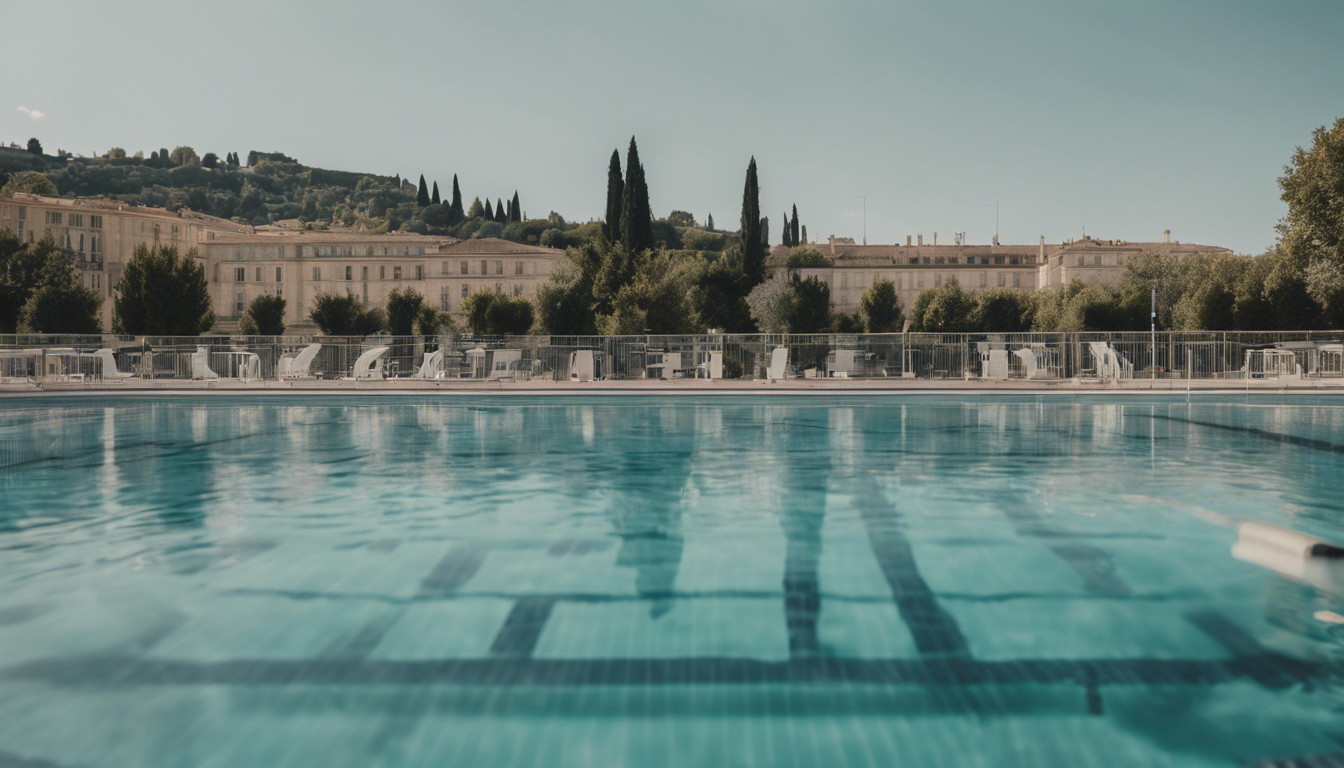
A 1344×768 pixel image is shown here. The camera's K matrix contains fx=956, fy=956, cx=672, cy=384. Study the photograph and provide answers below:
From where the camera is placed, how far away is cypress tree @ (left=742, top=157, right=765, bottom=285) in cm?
5701

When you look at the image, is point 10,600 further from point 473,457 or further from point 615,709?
point 473,457

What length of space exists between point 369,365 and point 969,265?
73796mm

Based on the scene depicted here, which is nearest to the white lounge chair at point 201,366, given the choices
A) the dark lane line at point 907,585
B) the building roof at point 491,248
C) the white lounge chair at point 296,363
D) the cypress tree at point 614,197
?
the white lounge chair at point 296,363

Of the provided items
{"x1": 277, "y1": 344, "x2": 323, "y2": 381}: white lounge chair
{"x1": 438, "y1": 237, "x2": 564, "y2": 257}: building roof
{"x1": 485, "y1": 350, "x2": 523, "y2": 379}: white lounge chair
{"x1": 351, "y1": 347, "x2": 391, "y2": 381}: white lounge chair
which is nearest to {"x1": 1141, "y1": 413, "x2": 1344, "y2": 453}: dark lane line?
{"x1": 485, "y1": 350, "x2": 523, "y2": 379}: white lounge chair

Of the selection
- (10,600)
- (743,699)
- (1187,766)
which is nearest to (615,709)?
(743,699)

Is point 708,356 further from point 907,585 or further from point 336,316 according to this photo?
point 336,316

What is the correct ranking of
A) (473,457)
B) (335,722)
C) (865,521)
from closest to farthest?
(335,722) < (865,521) < (473,457)

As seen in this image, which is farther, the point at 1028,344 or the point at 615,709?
the point at 1028,344

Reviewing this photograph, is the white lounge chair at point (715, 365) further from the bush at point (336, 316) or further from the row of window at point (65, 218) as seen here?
the row of window at point (65, 218)

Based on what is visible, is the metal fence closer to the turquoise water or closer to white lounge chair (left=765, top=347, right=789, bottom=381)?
white lounge chair (left=765, top=347, right=789, bottom=381)

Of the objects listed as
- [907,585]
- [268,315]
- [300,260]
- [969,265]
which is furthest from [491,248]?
[907,585]

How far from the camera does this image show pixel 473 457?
11.5m

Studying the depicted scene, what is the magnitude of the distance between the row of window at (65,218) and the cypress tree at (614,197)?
180 ft

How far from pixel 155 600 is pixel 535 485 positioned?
4330mm
